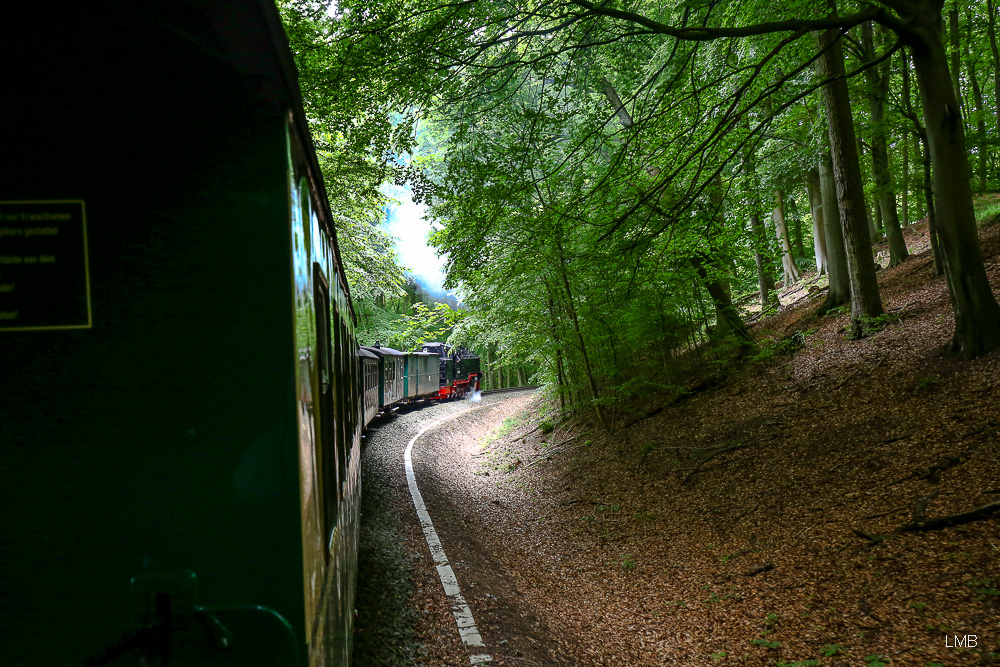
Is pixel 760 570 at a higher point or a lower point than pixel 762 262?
lower

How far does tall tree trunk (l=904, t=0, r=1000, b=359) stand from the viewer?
7395 millimetres

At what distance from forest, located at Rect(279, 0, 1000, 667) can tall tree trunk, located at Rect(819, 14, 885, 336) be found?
0.18 feet

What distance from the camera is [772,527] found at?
6727 millimetres

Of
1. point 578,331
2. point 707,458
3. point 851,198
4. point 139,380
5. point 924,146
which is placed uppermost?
point 924,146

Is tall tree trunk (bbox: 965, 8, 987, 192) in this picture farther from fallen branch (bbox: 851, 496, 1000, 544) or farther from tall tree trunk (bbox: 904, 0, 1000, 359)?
fallen branch (bbox: 851, 496, 1000, 544)

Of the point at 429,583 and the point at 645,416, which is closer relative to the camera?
the point at 429,583

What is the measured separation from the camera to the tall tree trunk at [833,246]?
42.0ft

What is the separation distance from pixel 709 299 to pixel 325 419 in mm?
11925

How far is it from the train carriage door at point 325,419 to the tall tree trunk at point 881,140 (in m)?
11.3

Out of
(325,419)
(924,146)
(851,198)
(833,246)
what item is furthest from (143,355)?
(833,246)

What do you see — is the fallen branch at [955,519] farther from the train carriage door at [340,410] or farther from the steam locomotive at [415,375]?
the steam locomotive at [415,375]

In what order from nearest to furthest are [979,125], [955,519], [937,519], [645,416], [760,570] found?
[955,519]
[937,519]
[760,570]
[979,125]
[645,416]

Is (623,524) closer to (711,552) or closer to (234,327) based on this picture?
(711,552)

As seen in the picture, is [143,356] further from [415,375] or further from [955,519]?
[415,375]
